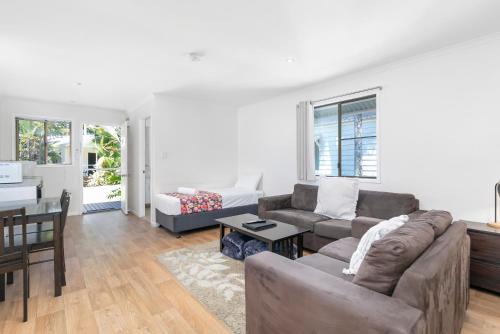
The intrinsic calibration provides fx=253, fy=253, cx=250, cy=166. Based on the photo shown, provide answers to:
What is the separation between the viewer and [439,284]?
1.13 metres

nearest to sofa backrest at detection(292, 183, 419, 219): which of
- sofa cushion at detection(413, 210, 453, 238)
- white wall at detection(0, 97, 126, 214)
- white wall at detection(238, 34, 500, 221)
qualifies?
white wall at detection(238, 34, 500, 221)

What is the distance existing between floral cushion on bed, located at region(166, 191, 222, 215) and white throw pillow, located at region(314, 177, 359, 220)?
1684mm

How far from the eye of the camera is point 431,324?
1.04 meters

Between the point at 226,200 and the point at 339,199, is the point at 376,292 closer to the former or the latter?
the point at 339,199

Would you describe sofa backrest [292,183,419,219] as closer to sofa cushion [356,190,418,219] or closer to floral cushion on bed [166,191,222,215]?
sofa cushion [356,190,418,219]

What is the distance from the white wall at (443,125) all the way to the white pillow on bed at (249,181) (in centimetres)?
216

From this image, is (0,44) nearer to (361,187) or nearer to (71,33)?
(71,33)

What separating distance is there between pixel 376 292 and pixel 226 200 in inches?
134

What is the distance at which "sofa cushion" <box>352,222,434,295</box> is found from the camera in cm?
116

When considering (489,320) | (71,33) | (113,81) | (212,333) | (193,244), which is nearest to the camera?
(212,333)

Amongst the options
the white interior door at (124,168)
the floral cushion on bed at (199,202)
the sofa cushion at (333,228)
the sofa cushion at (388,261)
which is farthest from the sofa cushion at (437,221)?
the white interior door at (124,168)

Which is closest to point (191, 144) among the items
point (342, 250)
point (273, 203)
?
point (273, 203)

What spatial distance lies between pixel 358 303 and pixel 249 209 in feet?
12.1

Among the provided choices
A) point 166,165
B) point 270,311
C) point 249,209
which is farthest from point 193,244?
point 270,311
